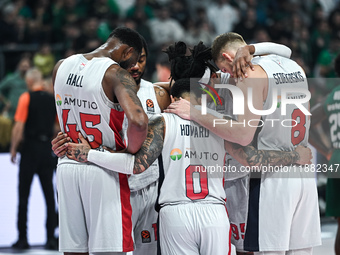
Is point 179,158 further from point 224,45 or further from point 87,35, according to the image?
point 87,35

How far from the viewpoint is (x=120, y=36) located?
4547mm

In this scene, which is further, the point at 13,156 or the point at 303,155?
the point at 13,156

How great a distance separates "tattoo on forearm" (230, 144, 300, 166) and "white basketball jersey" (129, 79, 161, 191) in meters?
0.82

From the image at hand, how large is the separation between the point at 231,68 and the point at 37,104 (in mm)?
4705

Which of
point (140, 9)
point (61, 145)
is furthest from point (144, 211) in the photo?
point (140, 9)

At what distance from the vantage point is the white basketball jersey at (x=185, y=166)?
4.12 metres

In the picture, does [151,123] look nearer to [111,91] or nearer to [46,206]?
[111,91]

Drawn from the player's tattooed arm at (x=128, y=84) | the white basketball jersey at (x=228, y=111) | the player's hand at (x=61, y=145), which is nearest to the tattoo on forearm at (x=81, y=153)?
the player's hand at (x=61, y=145)

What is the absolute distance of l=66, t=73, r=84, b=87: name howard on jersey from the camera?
430 cm

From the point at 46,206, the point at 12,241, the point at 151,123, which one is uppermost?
the point at 151,123

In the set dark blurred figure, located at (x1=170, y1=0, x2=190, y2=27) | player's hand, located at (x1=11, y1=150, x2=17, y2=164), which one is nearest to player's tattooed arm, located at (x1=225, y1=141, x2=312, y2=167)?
player's hand, located at (x1=11, y1=150, x2=17, y2=164)

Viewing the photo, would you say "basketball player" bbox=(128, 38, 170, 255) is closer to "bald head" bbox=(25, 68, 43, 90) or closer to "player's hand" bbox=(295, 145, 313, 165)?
"player's hand" bbox=(295, 145, 313, 165)

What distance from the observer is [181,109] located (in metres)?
4.15

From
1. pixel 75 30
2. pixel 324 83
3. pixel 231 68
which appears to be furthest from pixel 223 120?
pixel 75 30
